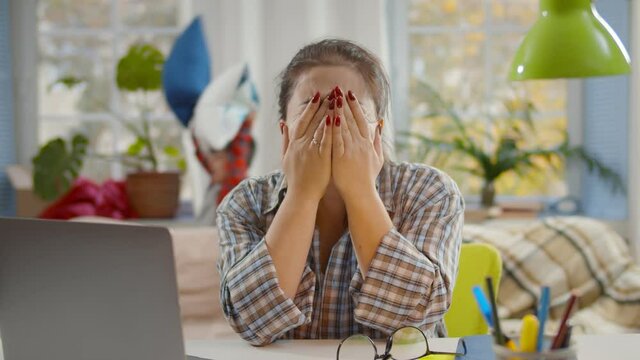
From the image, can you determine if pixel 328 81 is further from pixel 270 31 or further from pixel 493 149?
pixel 493 149

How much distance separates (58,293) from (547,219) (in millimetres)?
2505

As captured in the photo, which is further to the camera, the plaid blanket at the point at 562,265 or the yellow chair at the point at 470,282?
the plaid blanket at the point at 562,265

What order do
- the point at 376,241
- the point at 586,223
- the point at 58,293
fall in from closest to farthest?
the point at 58,293, the point at 376,241, the point at 586,223

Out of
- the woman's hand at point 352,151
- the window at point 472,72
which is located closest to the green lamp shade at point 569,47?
the woman's hand at point 352,151

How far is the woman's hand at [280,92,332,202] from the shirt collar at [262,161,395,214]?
9 cm

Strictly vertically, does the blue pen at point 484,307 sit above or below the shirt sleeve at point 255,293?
above

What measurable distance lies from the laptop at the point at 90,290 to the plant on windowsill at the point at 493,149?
2.61 meters

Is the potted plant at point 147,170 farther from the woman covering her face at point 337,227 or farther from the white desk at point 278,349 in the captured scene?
the white desk at point 278,349

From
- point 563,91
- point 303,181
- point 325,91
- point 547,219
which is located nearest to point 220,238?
point 303,181

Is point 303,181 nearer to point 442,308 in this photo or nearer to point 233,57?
point 442,308

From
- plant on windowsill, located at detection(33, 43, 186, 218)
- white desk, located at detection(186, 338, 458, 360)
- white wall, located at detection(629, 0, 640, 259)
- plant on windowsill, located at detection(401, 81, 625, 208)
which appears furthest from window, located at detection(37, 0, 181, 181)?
white desk, located at detection(186, 338, 458, 360)

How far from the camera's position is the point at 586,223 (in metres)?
3.27

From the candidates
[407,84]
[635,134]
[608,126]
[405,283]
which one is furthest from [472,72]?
[405,283]

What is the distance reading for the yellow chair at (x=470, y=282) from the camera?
1781 mm
